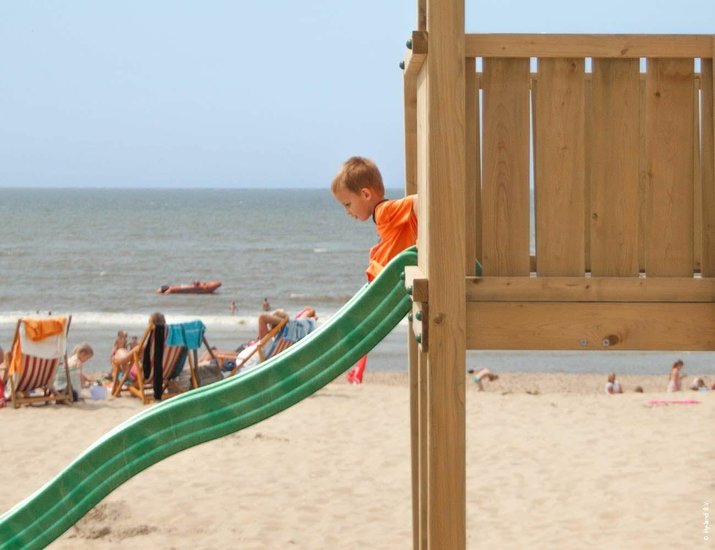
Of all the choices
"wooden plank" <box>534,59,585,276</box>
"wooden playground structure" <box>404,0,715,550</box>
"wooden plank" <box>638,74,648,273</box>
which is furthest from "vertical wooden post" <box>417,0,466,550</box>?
"wooden plank" <box>638,74,648,273</box>

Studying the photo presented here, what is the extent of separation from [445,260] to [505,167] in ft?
1.32

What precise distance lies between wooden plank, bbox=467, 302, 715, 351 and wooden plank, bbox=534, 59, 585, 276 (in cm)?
14

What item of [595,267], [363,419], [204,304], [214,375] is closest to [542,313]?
[595,267]

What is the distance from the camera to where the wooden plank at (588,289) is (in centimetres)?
366

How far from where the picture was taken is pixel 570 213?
3691 mm

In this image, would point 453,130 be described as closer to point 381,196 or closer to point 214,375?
point 381,196

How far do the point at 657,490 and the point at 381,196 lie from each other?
4055mm

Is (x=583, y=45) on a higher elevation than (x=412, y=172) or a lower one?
higher

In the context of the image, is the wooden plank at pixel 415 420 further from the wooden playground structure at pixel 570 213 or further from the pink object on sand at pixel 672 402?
the pink object on sand at pixel 672 402

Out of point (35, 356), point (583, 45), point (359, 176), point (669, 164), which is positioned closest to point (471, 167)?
point (583, 45)

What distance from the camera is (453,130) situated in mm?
3529

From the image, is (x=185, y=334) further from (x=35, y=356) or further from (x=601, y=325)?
(x=601, y=325)

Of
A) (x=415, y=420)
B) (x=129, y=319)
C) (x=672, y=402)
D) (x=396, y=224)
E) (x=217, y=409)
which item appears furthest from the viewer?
(x=129, y=319)

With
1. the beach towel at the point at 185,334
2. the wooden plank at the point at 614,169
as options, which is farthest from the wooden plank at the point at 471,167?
the beach towel at the point at 185,334
